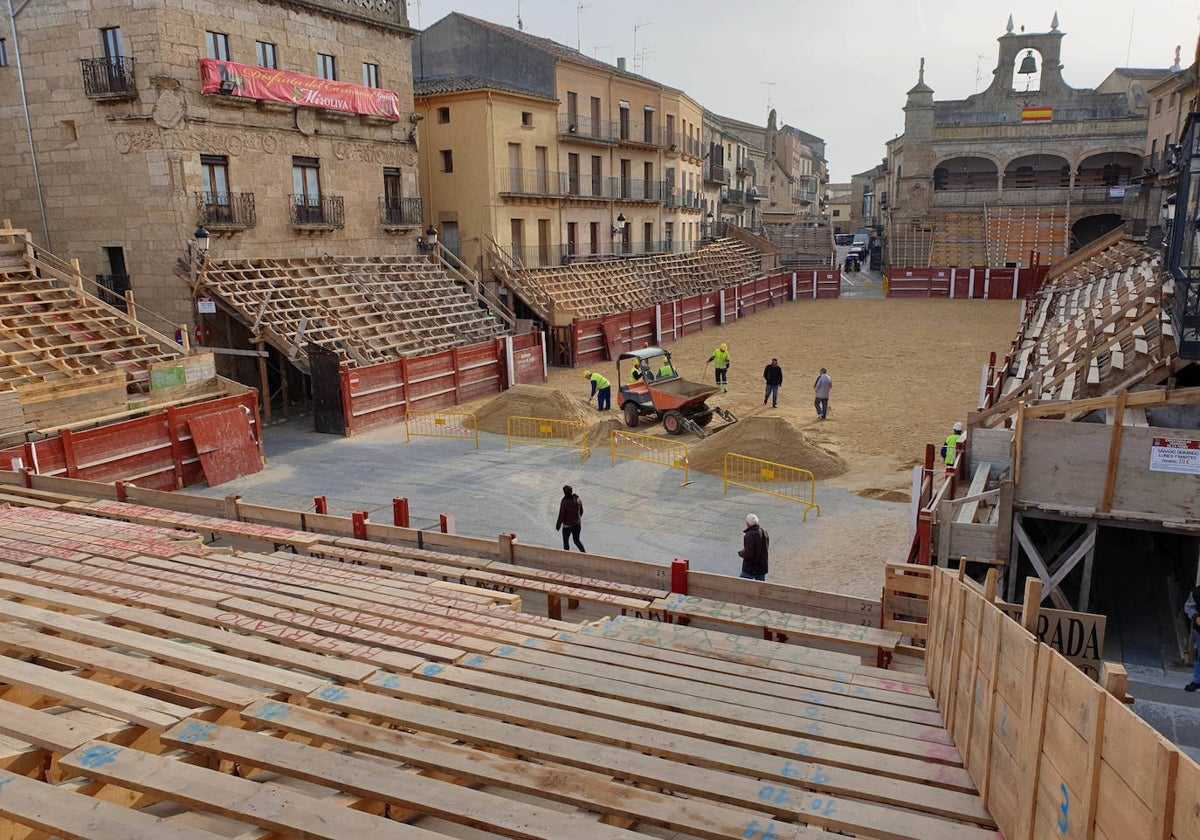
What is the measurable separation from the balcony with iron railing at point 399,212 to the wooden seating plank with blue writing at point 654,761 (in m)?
28.7

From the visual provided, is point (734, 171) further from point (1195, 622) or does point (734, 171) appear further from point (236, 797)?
point (236, 797)

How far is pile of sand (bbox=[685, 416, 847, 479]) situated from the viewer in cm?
Result: 1754

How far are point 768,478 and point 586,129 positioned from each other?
29396 millimetres

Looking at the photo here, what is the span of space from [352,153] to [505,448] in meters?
15.9

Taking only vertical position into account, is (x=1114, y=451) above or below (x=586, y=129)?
below

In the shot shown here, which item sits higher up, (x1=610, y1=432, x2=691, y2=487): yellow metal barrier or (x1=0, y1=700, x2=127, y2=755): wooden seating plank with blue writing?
(x1=0, y1=700, x2=127, y2=755): wooden seating plank with blue writing

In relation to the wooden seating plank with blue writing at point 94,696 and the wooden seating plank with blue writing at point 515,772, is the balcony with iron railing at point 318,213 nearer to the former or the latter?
the wooden seating plank with blue writing at point 94,696

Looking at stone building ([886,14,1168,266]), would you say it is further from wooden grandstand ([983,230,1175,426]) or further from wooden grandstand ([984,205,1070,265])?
wooden grandstand ([983,230,1175,426])

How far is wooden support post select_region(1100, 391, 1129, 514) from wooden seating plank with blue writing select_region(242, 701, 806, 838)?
28.2ft

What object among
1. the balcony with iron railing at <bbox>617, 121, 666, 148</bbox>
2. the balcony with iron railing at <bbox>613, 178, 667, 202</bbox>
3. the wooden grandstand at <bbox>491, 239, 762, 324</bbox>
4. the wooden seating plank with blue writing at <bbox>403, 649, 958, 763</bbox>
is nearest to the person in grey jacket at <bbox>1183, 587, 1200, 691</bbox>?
the wooden seating plank with blue writing at <bbox>403, 649, 958, 763</bbox>

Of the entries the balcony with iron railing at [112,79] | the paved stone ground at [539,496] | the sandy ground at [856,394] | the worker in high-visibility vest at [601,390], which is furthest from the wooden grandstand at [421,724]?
the balcony with iron railing at [112,79]

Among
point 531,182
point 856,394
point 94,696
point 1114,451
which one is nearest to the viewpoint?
point 94,696

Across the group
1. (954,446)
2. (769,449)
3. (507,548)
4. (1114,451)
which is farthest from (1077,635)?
(769,449)

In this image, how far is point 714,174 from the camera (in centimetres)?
6197
